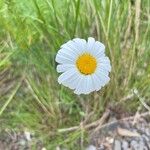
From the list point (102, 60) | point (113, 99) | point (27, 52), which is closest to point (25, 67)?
point (27, 52)

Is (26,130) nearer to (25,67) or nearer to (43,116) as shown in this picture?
(43,116)

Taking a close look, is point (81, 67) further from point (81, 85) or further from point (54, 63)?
point (54, 63)

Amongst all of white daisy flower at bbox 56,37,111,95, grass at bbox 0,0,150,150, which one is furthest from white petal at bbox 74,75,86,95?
grass at bbox 0,0,150,150

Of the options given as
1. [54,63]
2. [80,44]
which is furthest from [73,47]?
[54,63]

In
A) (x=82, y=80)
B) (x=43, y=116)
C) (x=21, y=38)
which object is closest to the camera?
(x=82, y=80)

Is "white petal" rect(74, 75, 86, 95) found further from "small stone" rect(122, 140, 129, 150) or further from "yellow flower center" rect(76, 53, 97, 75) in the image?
"small stone" rect(122, 140, 129, 150)

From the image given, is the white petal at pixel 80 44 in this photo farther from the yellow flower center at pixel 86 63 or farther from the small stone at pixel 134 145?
the small stone at pixel 134 145
